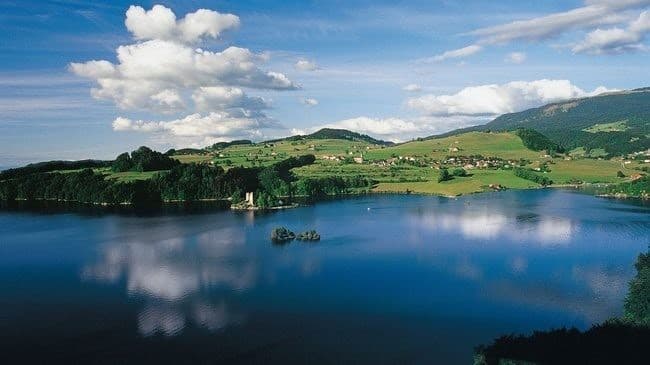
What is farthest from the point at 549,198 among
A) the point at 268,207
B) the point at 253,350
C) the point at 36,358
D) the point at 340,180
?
the point at 36,358

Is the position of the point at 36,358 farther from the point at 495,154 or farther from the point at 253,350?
the point at 495,154

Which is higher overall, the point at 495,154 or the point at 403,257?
the point at 495,154

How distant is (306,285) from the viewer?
5412 centimetres

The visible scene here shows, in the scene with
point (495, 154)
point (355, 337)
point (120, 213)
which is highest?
point (495, 154)

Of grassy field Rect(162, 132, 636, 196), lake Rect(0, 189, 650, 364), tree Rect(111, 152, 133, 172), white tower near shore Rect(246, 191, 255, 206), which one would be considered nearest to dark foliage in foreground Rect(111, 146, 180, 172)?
tree Rect(111, 152, 133, 172)

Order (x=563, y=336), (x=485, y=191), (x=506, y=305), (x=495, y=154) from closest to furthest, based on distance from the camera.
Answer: (x=563, y=336), (x=506, y=305), (x=485, y=191), (x=495, y=154)

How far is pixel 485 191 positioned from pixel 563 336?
113m

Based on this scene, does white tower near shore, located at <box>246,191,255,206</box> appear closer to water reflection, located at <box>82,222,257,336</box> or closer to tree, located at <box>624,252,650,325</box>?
water reflection, located at <box>82,222,257,336</box>

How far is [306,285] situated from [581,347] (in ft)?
95.4

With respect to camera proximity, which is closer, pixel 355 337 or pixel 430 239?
pixel 355 337

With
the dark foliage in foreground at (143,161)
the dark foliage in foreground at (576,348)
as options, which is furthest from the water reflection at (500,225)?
the dark foliage in foreground at (143,161)

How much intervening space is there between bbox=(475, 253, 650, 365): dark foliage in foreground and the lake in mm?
5242

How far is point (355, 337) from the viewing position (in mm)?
39438

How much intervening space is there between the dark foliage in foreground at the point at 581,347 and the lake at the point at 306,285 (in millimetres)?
5242
